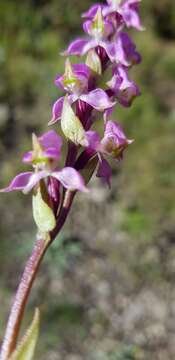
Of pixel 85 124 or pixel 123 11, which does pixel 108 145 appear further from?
pixel 123 11

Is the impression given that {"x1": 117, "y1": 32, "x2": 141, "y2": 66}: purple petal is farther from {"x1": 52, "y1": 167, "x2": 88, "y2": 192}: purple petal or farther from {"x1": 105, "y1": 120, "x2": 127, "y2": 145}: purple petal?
{"x1": 52, "y1": 167, "x2": 88, "y2": 192}: purple petal

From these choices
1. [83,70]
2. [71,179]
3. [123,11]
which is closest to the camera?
[71,179]

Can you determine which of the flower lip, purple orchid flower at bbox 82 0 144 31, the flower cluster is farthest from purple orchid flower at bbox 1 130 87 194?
purple orchid flower at bbox 82 0 144 31

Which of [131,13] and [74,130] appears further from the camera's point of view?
[131,13]

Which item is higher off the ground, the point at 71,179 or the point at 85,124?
the point at 85,124

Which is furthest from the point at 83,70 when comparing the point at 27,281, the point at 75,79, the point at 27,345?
the point at 27,345

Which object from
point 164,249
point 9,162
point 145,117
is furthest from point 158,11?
point 164,249

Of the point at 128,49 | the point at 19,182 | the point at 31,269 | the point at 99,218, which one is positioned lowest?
the point at 31,269
